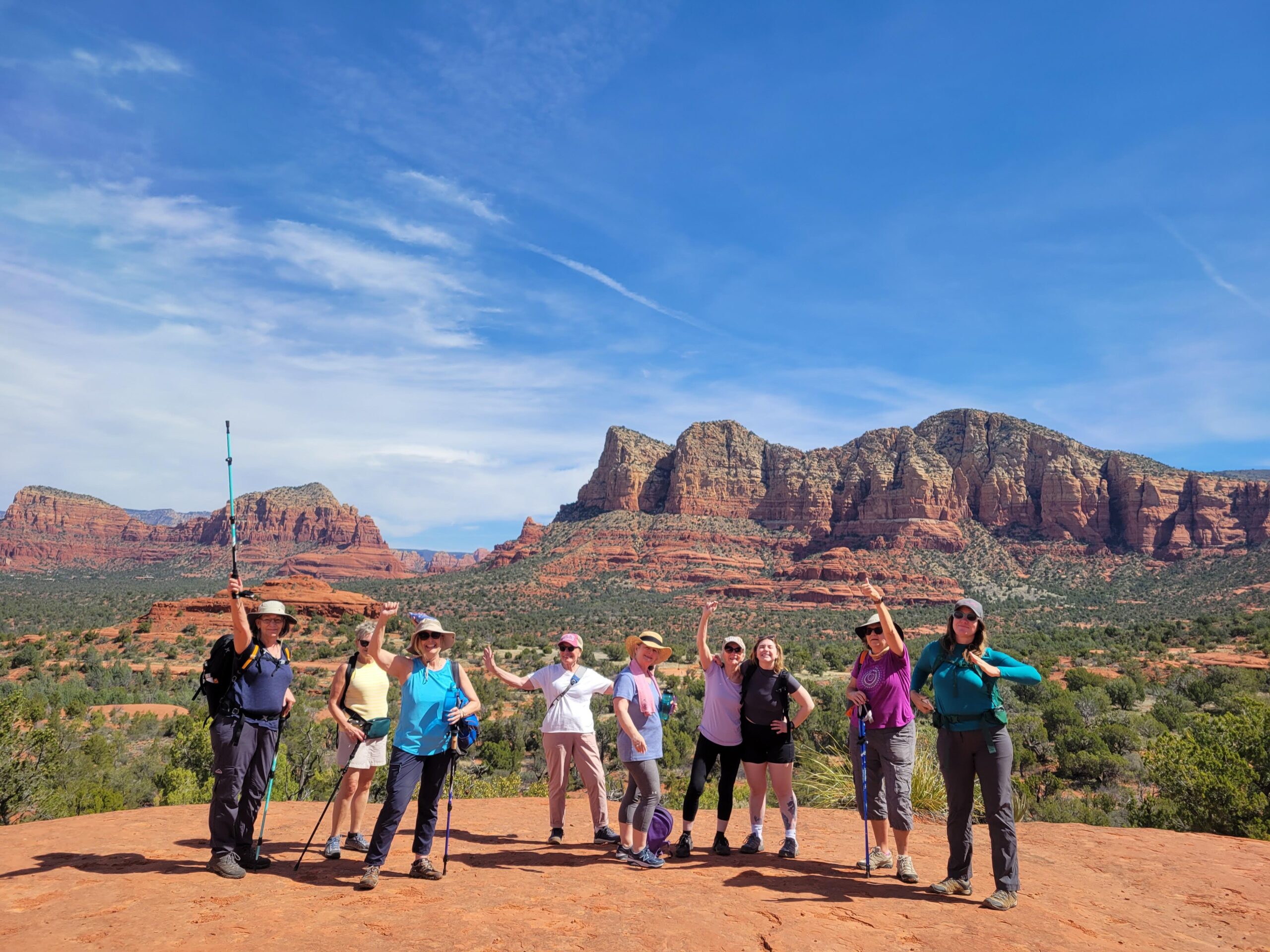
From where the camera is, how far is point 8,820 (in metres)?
8.59

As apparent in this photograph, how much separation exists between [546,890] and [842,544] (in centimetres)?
9250

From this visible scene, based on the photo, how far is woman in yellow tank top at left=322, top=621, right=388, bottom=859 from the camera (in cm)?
593

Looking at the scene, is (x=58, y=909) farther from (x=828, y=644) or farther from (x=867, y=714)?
(x=828, y=644)

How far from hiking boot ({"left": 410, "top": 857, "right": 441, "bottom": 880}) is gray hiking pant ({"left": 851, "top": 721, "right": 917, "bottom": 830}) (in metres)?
3.35

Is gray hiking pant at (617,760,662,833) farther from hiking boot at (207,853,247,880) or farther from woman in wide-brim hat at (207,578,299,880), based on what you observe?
hiking boot at (207,853,247,880)

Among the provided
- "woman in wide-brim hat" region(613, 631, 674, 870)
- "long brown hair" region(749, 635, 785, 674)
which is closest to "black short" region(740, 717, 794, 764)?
"long brown hair" region(749, 635, 785, 674)

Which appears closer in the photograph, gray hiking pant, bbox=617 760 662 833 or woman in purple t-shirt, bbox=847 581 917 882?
woman in purple t-shirt, bbox=847 581 917 882

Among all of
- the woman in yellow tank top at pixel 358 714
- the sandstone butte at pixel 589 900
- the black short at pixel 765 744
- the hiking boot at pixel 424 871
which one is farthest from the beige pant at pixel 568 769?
the woman in yellow tank top at pixel 358 714

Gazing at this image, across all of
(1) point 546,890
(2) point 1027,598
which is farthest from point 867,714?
(2) point 1027,598

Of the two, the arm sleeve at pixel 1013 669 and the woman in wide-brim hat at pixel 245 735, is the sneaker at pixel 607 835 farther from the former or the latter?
the arm sleeve at pixel 1013 669

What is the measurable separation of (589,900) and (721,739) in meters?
1.68

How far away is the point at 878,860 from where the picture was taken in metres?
5.77

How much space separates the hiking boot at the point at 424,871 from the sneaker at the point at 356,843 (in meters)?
0.99

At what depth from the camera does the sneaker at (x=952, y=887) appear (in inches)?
207
